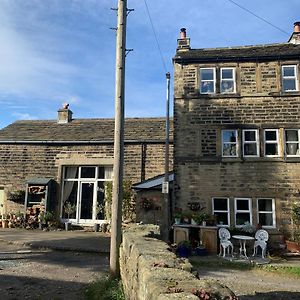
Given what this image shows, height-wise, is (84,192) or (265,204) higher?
(84,192)

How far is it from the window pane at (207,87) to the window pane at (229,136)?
201cm

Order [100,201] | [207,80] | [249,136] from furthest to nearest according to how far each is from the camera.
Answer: [100,201] → [207,80] → [249,136]

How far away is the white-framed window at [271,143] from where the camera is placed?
49.3ft

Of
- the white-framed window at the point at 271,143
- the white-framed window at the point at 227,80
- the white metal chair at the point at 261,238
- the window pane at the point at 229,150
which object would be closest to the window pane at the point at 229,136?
the window pane at the point at 229,150

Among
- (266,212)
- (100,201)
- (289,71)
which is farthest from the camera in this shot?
(100,201)

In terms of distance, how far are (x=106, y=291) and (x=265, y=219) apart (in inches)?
388

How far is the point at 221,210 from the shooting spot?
1494 cm

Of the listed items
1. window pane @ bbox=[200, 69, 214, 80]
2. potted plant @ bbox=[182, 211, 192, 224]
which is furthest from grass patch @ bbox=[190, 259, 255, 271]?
window pane @ bbox=[200, 69, 214, 80]

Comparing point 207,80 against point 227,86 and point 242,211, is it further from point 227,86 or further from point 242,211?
point 242,211

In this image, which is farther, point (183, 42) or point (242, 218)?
point (183, 42)

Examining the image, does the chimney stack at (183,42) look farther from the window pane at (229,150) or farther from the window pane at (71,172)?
the window pane at (71,172)

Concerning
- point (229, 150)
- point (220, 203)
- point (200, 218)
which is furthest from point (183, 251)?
point (229, 150)

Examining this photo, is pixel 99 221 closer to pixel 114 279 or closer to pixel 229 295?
pixel 114 279

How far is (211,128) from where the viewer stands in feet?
50.9
